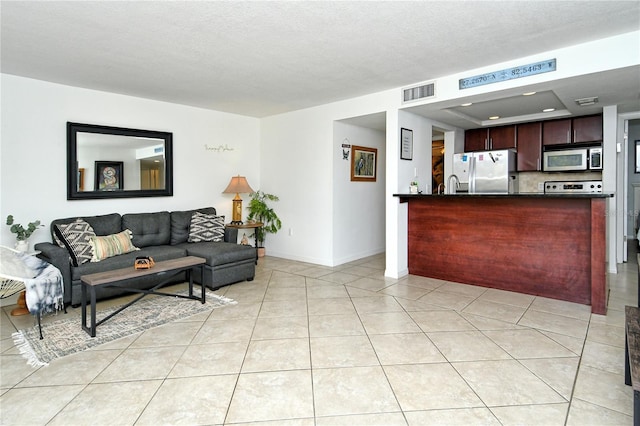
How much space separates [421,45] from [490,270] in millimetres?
2612

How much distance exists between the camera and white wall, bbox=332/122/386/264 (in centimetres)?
547

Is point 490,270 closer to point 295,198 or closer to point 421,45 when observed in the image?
point 421,45

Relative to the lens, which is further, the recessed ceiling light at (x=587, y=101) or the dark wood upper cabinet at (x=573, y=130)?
the dark wood upper cabinet at (x=573, y=130)

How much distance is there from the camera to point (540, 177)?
6.01 metres

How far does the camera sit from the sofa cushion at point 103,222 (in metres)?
4.02

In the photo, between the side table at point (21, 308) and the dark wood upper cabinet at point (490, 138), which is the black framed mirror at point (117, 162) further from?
the dark wood upper cabinet at point (490, 138)

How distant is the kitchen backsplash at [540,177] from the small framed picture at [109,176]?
6.22 meters

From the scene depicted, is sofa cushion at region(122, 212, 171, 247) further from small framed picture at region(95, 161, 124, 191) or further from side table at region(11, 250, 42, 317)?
side table at region(11, 250, 42, 317)

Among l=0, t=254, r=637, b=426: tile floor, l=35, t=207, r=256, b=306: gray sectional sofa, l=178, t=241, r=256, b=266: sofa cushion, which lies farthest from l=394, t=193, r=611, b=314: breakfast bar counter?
l=35, t=207, r=256, b=306: gray sectional sofa

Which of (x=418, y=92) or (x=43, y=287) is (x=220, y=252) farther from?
(x=418, y=92)

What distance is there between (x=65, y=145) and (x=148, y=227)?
4.31ft

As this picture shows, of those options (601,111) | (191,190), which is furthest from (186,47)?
(601,111)

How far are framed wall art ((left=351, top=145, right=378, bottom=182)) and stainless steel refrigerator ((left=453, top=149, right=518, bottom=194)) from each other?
1.34 m

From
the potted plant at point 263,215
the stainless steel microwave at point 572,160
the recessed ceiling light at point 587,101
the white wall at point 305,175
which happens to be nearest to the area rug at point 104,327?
the white wall at point 305,175
